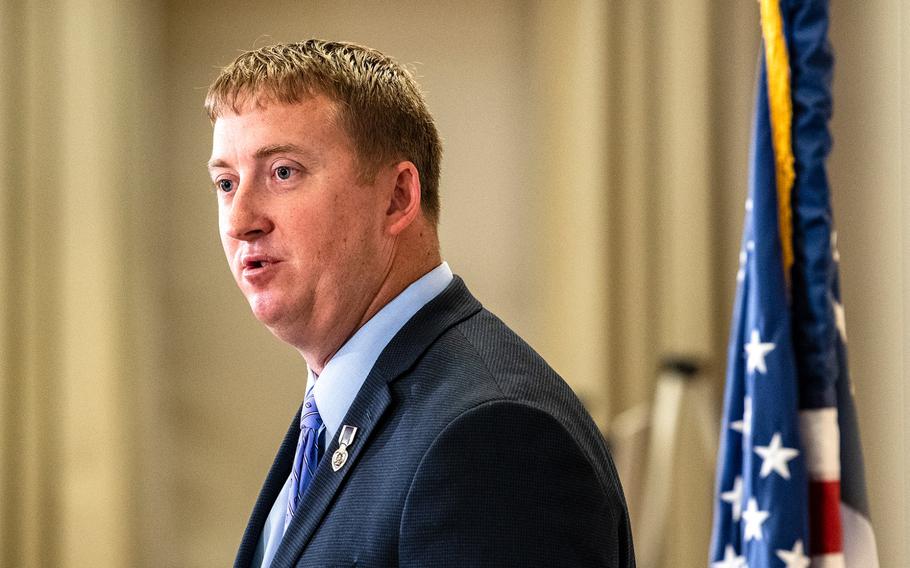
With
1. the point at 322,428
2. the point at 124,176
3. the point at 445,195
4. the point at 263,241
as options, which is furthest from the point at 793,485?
the point at 124,176

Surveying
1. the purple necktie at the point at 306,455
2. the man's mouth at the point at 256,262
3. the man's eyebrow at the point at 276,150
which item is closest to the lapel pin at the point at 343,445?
the purple necktie at the point at 306,455

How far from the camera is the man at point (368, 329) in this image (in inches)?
43.9

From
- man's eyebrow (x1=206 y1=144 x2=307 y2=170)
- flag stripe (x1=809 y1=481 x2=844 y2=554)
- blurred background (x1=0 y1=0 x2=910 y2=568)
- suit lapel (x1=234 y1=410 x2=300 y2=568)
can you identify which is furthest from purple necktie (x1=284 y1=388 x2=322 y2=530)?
blurred background (x1=0 y1=0 x2=910 y2=568)

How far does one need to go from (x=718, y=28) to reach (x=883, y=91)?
0.77 metres

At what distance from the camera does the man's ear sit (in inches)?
56.8

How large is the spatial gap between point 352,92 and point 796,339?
4.63 ft

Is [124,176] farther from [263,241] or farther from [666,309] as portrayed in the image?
[263,241]

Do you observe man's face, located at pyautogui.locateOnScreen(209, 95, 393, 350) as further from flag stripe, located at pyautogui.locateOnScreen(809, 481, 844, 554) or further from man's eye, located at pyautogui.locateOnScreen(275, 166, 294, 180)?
flag stripe, located at pyautogui.locateOnScreen(809, 481, 844, 554)

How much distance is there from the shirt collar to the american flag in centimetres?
118

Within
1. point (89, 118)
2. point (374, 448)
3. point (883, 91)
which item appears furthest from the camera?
point (89, 118)

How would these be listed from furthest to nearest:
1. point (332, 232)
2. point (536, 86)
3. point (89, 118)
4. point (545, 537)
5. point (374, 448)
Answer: point (536, 86) < point (89, 118) < point (332, 232) < point (374, 448) < point (545, 537)

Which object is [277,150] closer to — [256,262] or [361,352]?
[256,262]

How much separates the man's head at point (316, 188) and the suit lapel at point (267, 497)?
0.95ft

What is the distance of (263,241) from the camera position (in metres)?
1.42
